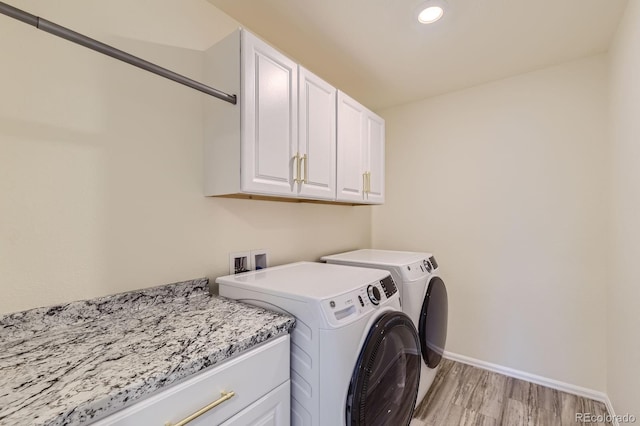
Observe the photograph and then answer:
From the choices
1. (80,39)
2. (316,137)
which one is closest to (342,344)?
(316,137)

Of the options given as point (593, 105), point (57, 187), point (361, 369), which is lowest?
point (361, 369)

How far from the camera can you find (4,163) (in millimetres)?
917

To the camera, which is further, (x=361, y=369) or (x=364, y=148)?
(x=364, y=148)

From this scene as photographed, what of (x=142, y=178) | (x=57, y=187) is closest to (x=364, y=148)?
(x=142, y=178)

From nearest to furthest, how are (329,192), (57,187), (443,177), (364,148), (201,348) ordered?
(201,348)
(57,187)
(329,192)
(364,148)
(443,177)

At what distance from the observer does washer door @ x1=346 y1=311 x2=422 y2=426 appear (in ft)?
3.48

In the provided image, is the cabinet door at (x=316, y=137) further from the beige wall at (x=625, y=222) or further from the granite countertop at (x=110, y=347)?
the beige wall at (x=625, y=222)

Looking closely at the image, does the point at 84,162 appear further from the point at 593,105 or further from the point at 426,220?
the point at 593,105

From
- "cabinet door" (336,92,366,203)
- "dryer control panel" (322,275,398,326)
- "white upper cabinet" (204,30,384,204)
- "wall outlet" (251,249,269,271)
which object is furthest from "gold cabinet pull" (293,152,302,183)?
"dryer control panel" (322,275,398,326)

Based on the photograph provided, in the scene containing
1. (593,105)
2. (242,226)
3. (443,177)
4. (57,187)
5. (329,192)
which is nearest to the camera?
(57,187)

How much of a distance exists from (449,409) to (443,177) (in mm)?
1802

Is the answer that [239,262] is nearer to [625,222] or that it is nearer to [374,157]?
[374,157]

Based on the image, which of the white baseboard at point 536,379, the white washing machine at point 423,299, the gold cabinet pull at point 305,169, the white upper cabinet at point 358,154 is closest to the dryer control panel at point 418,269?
the white washing machine at point 423,299

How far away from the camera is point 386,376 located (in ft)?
4.02
